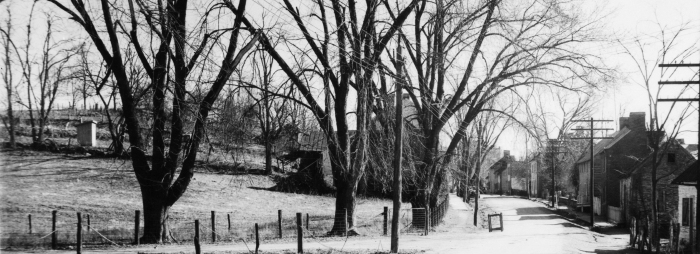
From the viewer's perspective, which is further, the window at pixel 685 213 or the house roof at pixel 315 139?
the window at pixel 685 213

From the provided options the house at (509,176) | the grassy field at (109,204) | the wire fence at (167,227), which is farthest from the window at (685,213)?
the house at (509,176)

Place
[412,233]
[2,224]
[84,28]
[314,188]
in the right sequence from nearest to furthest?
[84,28]
[2,224]
[412,233]
[314,188]

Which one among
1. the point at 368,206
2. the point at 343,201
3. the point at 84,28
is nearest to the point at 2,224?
the point at 84,28

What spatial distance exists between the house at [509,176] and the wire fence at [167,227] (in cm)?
7963

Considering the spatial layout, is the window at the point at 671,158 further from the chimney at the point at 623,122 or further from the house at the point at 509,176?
the house at the point at 509,176

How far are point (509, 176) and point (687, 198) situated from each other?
84.7 m

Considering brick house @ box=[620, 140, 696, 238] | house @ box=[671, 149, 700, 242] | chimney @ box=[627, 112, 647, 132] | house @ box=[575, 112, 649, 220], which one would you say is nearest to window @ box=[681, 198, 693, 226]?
house @ box=[671, 149, 700, 242]

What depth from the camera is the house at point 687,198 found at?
27.9m

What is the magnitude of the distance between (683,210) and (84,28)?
2864 cm

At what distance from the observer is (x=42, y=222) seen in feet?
72.0

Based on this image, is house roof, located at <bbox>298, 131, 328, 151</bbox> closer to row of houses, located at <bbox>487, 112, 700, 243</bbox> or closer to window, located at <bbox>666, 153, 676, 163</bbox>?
row of houses, located at <bbox>487, 112, 700, 243</bbox>

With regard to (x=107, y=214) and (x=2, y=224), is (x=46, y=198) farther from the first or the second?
(x=2, y=224)

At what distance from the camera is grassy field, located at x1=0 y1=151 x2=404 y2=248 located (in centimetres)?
2073

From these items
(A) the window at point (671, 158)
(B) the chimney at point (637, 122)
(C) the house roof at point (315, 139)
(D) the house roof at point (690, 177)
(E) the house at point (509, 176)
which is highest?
(B) the chimney at point (637, 122)
